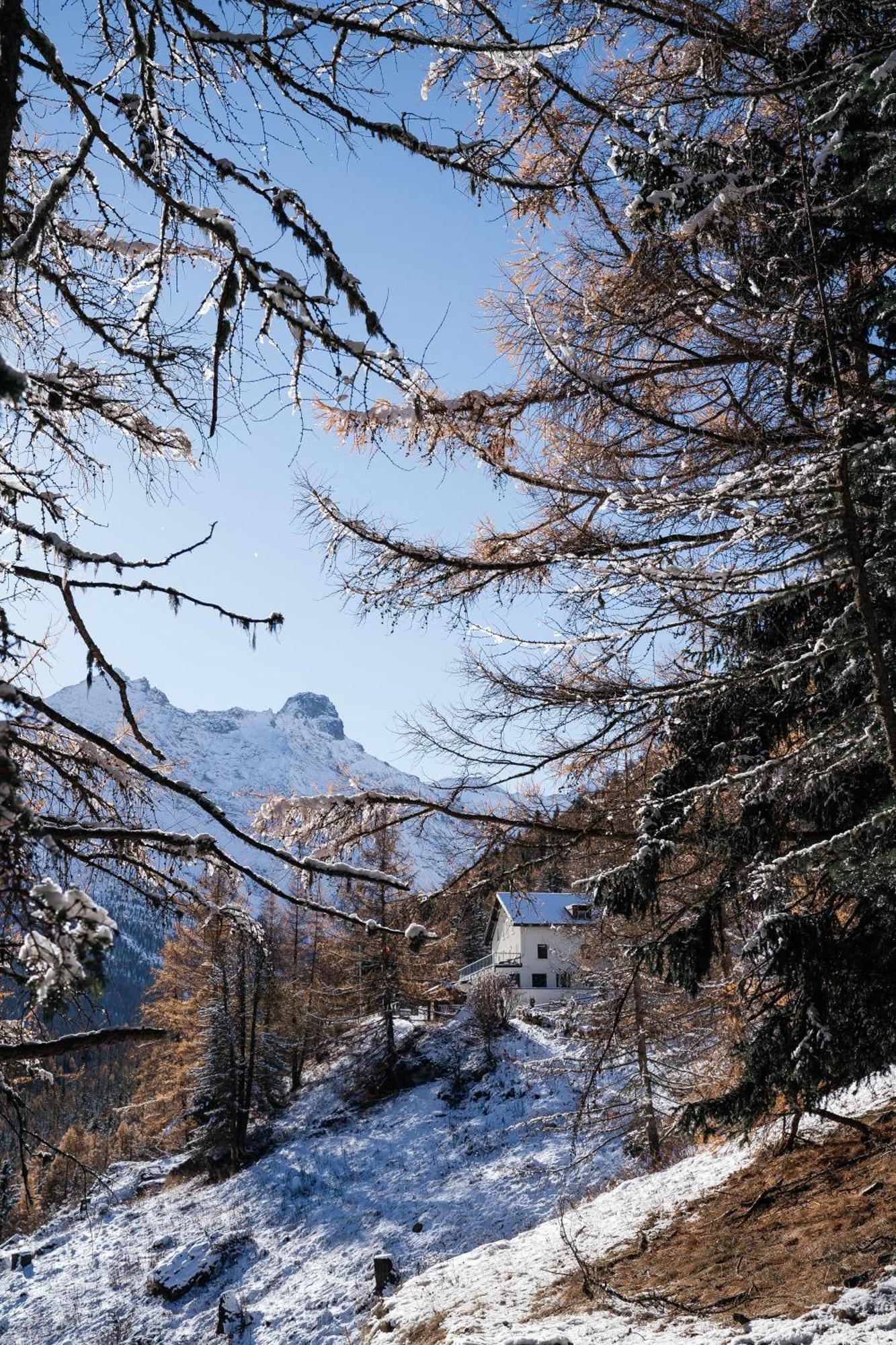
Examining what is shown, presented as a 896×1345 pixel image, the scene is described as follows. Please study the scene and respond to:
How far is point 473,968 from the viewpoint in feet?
137

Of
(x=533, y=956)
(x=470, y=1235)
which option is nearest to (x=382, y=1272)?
(x=470, y=1235)

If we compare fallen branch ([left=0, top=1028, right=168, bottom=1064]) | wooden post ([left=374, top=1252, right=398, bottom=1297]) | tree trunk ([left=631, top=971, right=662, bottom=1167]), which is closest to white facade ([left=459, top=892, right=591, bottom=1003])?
tree trunk ([left=631, top=971, right=662, bottom=1167])

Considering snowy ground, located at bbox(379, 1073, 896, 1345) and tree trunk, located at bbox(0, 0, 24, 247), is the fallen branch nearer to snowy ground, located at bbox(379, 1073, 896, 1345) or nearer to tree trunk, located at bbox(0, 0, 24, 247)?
tree trunk, located at bbox(0, 0, 24, 247)

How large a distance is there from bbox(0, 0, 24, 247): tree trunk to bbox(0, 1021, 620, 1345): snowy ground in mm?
14752

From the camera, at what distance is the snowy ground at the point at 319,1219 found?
16.9 metres

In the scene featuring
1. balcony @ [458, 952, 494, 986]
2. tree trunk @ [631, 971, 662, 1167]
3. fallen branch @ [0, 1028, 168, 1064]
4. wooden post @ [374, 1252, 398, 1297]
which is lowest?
wooden post @ [374, 1252, 398, 1297]

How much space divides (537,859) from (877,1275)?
9.91ft

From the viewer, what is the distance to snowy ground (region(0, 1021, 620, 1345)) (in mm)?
16859

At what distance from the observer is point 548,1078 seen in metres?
24.2

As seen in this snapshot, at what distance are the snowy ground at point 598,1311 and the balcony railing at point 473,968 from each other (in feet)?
94.3

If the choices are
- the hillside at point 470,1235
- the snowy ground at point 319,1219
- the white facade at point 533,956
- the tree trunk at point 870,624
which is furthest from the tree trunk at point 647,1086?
the white facade at point 533,956

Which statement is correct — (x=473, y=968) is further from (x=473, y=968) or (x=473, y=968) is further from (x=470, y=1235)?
(x=470, y=1235)

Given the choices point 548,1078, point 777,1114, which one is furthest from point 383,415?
point 548,1078

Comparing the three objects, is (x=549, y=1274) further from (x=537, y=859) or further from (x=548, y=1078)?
(x=548, y=1078)
